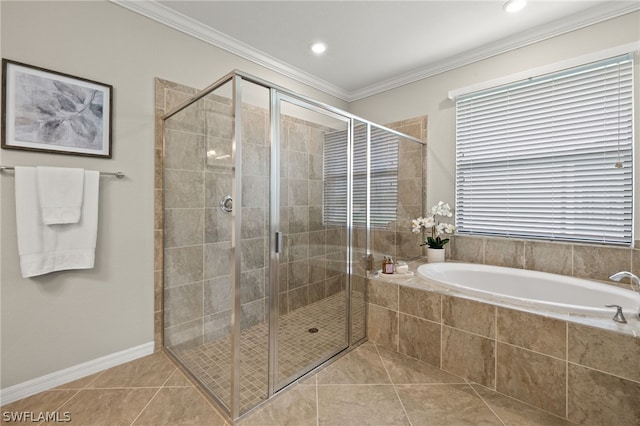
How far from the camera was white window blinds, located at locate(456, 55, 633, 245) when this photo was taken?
6.55 feet

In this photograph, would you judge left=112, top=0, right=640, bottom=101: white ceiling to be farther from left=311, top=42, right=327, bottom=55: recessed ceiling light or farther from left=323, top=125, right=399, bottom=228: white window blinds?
left=323, top=125, right=399, bottom=228: white window blinds

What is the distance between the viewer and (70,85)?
1645 millimetres

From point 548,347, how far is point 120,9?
3.28m

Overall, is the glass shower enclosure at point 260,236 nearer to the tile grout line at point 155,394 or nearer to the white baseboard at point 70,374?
the tile grout line at point 155,394

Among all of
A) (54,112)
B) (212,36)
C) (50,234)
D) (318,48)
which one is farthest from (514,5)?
(50,234)

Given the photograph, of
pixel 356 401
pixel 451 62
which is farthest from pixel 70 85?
pixel 451 62

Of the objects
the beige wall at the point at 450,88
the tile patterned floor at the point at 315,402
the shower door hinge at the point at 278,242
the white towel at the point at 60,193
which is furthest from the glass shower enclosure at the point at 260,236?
the beige wall at the point at 450,88

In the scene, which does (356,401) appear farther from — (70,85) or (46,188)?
Result: (70,85)

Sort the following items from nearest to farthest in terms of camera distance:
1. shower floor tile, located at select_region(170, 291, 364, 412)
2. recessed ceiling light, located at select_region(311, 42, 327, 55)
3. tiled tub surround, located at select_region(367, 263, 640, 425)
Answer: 1. tiled tub surround, located at select_region(367, 263, 640, 425)
2. shower floor tile, located at select_region(170, 291, 364, 412)
3. recessed ceiling light, located at select_region(311, 42, 327, 55)

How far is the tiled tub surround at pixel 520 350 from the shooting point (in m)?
1.29

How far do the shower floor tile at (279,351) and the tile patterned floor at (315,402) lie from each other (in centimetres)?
8

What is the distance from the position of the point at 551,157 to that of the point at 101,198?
3.37 meters

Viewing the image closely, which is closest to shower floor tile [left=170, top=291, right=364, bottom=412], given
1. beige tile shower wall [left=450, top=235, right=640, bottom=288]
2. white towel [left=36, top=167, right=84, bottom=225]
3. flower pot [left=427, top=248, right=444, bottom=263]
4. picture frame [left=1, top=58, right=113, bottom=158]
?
flower pot [left=427, top=248, right=444, bottom=263]

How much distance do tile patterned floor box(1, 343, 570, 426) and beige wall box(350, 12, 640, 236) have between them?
171 cm
